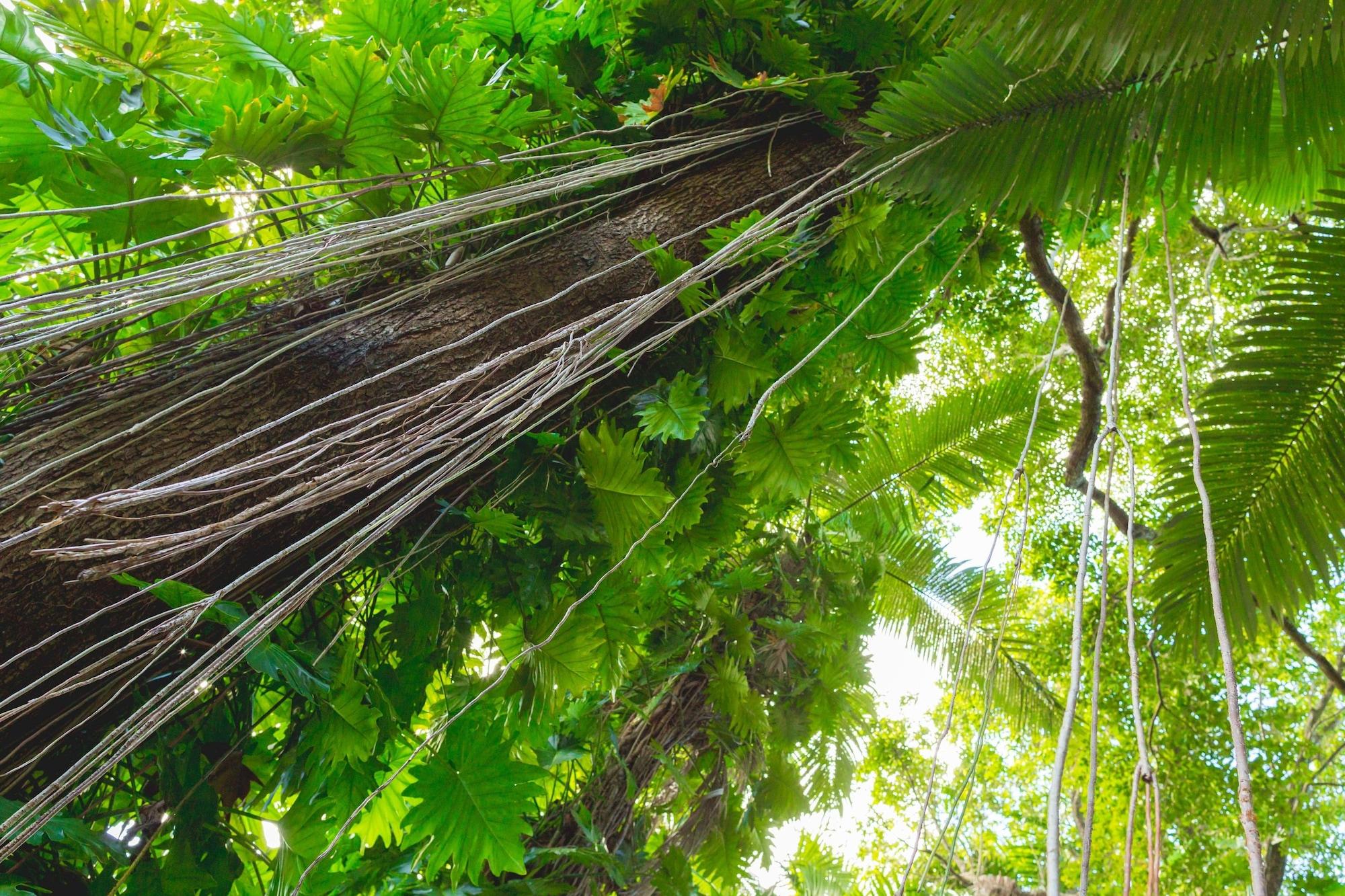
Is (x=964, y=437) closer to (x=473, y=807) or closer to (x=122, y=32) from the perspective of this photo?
(x=473, y=807)

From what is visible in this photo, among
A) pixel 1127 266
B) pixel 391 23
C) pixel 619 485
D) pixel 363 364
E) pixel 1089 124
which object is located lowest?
pixel 363 364

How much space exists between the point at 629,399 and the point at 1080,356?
1.84m

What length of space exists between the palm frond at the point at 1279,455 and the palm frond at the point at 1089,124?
155mm

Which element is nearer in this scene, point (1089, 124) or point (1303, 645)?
point (1089, 124)

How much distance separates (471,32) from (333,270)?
76 cm

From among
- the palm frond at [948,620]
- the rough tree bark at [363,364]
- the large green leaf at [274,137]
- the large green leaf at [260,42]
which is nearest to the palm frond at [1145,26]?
the rough tree bark at [363,364]

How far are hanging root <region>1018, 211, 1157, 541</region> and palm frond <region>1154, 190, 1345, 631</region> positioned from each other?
0.74 meters

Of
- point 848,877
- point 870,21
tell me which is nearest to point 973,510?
point 848,877

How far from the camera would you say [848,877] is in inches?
80.4

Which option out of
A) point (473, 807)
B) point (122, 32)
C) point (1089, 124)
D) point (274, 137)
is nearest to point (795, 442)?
point (1089, 124)

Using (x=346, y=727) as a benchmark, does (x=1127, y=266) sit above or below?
above

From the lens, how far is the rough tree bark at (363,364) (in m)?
0.88

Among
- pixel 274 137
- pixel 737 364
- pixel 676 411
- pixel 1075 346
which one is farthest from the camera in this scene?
pixel 1075 346

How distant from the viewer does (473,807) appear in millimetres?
1146
